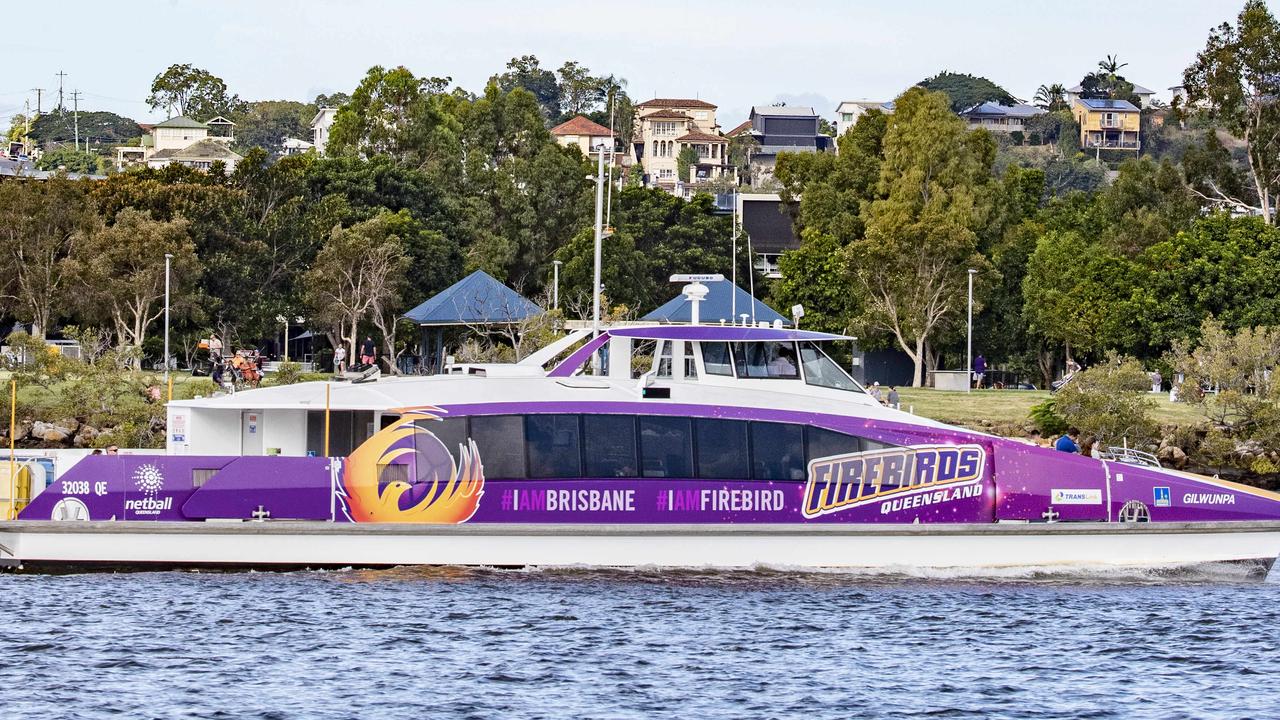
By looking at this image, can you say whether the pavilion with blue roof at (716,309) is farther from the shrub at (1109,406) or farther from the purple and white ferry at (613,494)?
the purple and white ferry at (613,494)

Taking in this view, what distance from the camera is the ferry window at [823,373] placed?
77.6 ft

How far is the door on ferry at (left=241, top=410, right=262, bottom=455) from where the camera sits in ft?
74.4

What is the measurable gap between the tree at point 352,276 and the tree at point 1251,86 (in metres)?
29.8

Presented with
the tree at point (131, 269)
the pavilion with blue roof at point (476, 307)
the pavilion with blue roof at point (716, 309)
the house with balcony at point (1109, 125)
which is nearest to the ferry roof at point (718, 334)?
the pavilion with blue roof at point (476, 307)

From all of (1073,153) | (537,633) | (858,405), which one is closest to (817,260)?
(858,405)

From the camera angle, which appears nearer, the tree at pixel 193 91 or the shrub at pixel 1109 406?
the shrub at pixel 1109 406

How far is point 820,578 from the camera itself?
2191 centimetres

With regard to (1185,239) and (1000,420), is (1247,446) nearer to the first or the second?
(1000,420)

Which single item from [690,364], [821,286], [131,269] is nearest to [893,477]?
[690,364]

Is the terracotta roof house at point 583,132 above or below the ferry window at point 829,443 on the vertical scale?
above

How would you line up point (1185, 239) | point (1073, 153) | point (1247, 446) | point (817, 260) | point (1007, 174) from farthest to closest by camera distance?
point (1073, 153)
point (1007, 174)
point (817, 260)
point (1185, 239)
point (1247, 446)

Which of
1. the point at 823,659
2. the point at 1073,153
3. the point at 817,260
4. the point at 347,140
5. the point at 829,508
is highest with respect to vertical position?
the point at 1073,153

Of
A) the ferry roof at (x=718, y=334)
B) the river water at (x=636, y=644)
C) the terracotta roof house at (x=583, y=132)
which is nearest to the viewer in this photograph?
the river water at (x=636, y=644)

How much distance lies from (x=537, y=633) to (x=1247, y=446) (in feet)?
85.8
